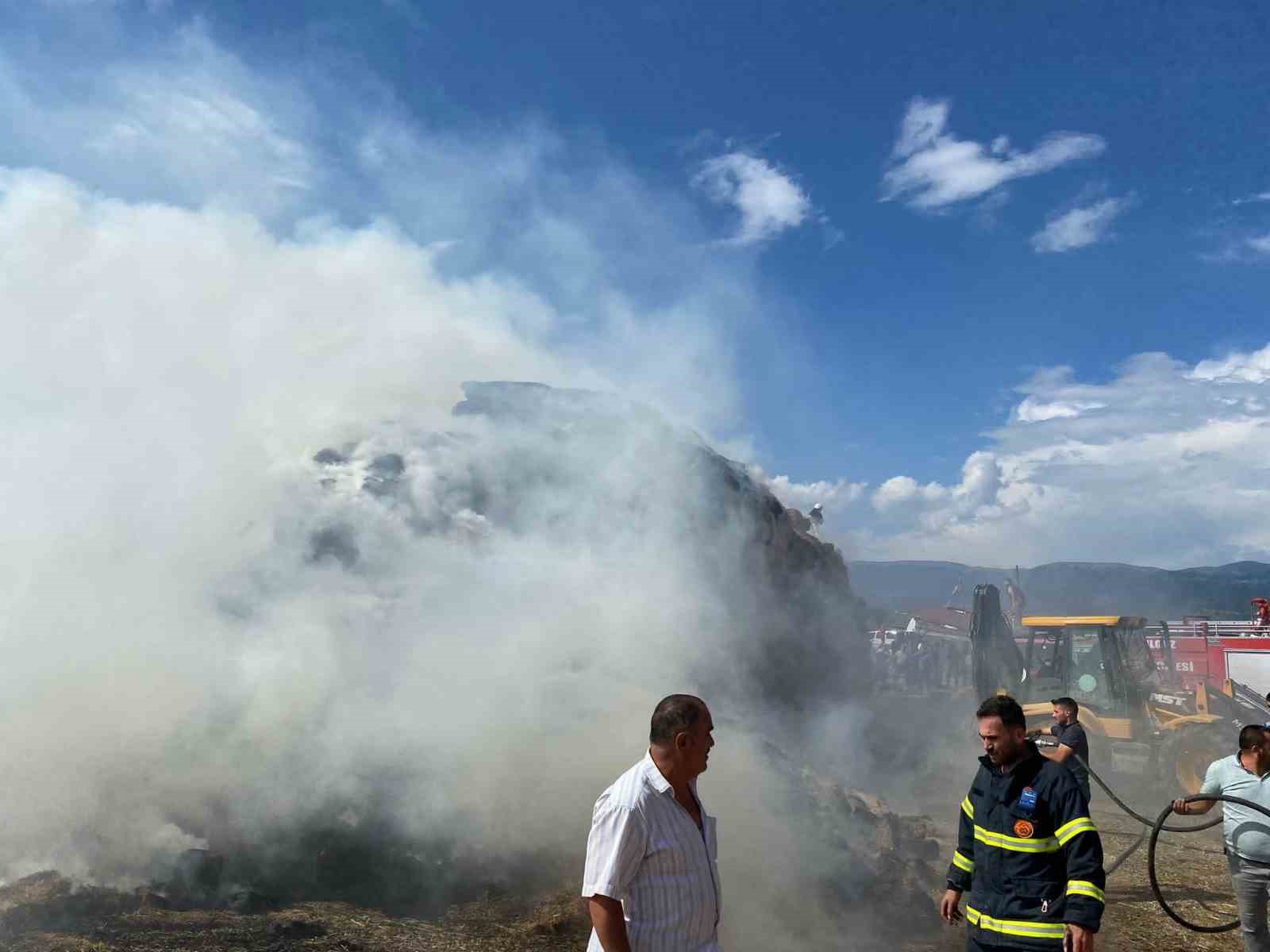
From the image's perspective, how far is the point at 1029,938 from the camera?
337cm

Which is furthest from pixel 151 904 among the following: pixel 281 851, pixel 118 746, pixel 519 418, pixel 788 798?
pixel 519 418

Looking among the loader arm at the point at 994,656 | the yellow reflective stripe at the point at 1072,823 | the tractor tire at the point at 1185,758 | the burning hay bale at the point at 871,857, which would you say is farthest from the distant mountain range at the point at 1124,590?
the yellow reflective stripe at the point at 1072,823

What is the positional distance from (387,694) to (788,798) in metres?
3.70

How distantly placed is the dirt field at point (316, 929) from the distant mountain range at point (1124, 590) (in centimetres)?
1954

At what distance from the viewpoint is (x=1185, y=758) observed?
11.5m

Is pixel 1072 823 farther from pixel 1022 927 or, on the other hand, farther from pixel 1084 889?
pixel 1022 927

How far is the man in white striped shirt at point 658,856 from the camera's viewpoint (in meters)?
2.46

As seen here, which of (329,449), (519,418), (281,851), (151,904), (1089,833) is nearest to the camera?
(1089,833)

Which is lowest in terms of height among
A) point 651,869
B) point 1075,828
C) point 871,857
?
point 871,857

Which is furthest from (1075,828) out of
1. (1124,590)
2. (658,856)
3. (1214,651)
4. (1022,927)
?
(1124,590)

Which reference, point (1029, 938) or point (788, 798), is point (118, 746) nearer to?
point (788, 798)

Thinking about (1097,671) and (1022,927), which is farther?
(1097,671)

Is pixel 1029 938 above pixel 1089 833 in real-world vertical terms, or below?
below

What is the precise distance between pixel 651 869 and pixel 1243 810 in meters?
4.57
